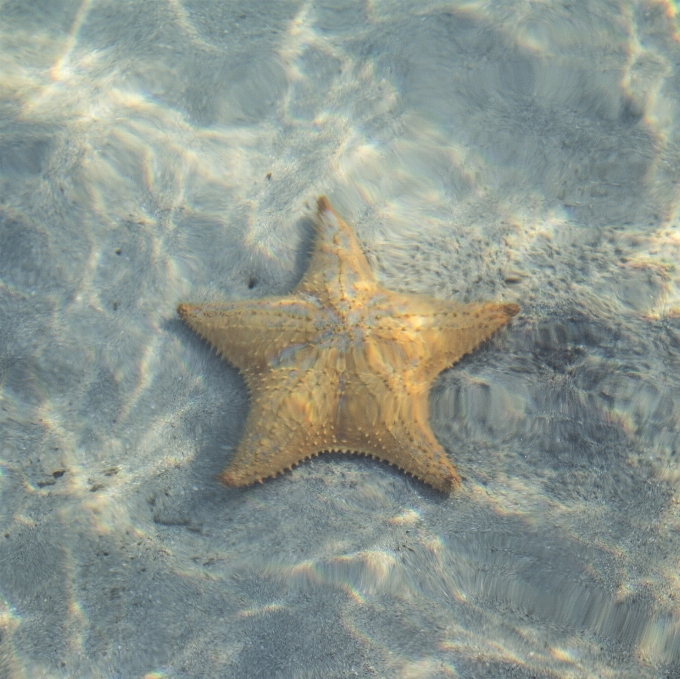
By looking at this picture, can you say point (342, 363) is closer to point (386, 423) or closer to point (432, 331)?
point (386, 423)

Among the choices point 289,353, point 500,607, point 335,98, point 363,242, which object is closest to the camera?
point 500,607

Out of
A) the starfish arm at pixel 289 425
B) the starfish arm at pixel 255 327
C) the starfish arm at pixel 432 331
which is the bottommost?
the starfish arm at pixel 289 425

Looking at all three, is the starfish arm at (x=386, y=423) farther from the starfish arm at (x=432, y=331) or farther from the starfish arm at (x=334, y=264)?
the starfish arm at (x=334, y=264)

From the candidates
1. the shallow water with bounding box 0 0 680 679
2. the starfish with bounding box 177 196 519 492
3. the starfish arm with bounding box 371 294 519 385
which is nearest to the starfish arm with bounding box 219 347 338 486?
the starfish with bounding box 177 196 519 492

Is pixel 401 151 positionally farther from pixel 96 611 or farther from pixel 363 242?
pixel 96 611

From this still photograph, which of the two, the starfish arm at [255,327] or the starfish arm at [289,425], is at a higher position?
the starfish arm at [255,327]

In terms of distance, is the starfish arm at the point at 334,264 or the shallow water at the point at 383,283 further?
the starfish arm at the point at 334,264

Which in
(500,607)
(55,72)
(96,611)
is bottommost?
(96,611)

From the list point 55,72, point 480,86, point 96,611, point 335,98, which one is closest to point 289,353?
point 96,611

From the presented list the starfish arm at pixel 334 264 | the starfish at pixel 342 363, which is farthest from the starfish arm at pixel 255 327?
the starfish arm at pixel 334 264
